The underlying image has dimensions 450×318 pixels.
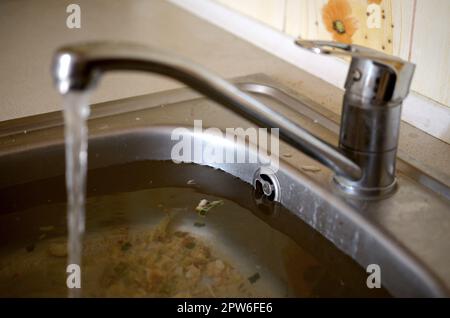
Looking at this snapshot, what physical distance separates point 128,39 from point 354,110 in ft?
1.98

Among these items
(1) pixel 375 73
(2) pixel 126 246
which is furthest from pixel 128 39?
(1) pixel 375 73

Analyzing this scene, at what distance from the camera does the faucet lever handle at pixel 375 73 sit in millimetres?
584

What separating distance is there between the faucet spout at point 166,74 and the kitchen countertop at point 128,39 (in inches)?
8.3

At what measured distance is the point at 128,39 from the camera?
3.62 feet

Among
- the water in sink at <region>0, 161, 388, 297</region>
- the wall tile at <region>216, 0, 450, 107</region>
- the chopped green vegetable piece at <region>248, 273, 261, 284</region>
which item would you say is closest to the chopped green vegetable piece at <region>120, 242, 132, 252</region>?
the water in sink at <region>0, 161, 388, 297</region>

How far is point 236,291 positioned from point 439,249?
0.21m

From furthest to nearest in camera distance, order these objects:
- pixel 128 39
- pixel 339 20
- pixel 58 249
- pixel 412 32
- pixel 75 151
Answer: pixel 128 39 < pixel 339 20 < pixel 412 32 < pixel 58 249 < pixel 75 151

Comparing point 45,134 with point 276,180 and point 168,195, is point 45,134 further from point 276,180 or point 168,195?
point 276,180

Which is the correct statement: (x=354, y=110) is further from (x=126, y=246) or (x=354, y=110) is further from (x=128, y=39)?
(x=128, y=39)

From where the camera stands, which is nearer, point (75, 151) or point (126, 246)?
point (75, 151)

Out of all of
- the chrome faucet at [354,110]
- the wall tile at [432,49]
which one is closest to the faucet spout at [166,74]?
the chrome faucet at [354,110]

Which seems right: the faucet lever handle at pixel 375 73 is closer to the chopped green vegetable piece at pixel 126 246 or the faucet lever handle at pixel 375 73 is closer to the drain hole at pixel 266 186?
the drain hole at pixel 266 186

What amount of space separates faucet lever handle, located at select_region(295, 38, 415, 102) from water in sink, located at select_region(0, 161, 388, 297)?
185mm

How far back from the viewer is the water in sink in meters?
0.64
